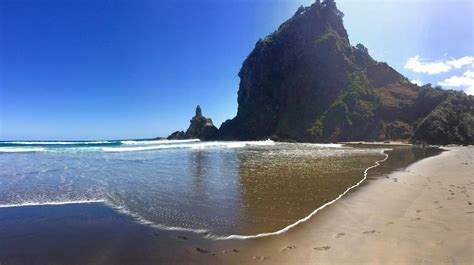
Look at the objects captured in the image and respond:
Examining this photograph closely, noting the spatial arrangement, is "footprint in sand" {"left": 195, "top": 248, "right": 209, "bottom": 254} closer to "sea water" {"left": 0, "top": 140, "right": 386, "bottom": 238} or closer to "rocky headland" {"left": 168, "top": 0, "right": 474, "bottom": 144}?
"sea water" {"left": 0, "top": 140, "right": 386, "bottom": 238}

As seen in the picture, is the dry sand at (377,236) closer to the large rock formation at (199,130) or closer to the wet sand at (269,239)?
the wet sand at (269,239)

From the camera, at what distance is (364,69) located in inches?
3177

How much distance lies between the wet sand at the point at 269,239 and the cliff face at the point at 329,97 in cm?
5594

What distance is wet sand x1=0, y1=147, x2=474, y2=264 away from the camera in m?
4.82

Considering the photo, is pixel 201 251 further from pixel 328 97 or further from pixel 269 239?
pixel 328 97

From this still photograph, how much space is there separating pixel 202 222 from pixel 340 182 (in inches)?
291

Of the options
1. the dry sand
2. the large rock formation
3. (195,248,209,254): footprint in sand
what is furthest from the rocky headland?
(195,248,209,254): footprint in sand

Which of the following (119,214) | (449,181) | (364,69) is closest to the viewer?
(119,214)

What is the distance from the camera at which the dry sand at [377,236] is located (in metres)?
4.74

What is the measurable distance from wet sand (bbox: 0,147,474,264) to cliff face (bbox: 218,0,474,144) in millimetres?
55936

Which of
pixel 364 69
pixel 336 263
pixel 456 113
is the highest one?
pixel 364 69

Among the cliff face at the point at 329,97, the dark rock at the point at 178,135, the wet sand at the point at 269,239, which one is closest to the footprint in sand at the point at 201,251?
the wet sand at the point at 269,239

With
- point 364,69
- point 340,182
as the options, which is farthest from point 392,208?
point 364,69

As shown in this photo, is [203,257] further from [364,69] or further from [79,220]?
[364,69]
